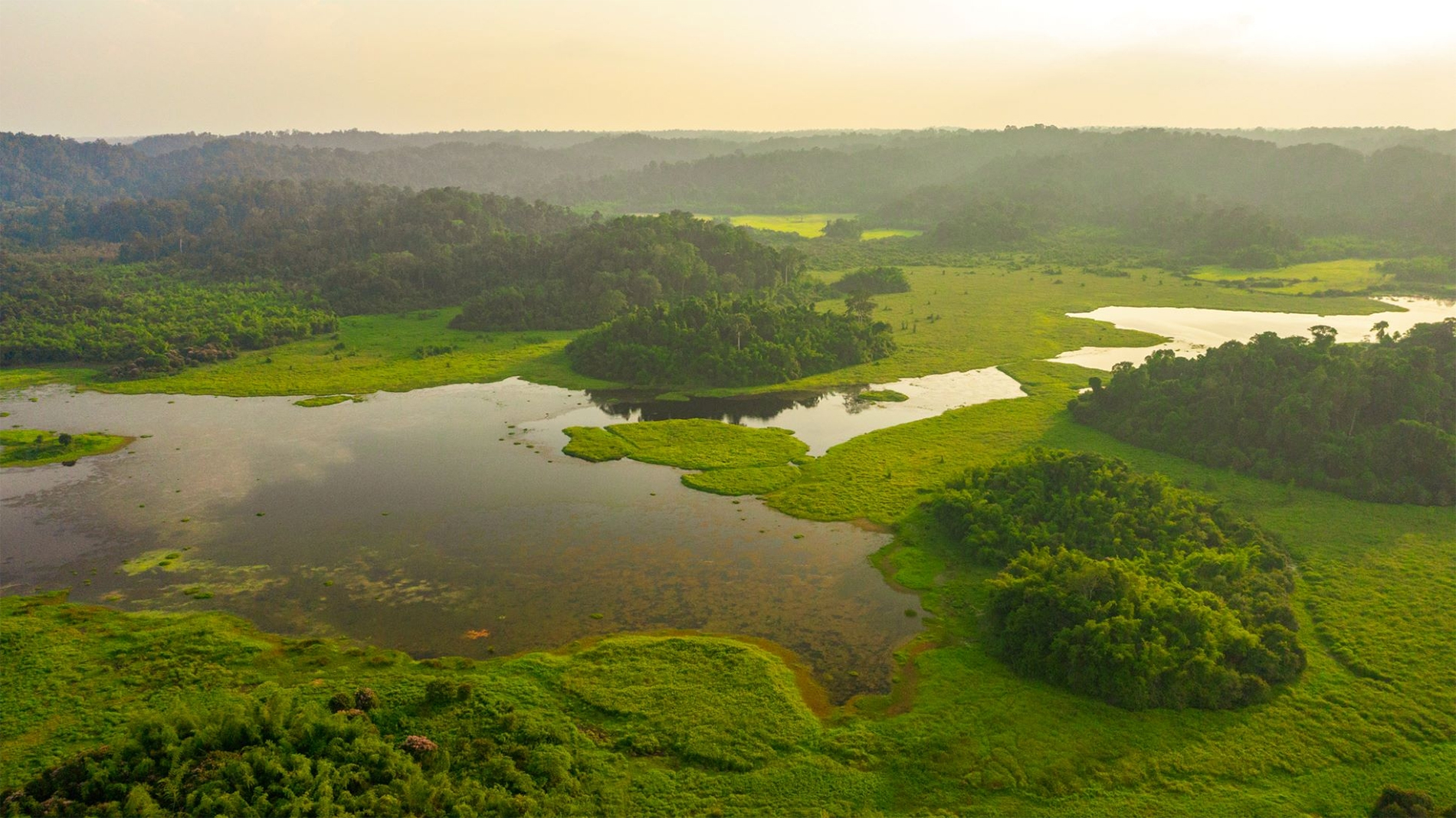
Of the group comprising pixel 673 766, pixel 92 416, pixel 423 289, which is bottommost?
pixel 673 766

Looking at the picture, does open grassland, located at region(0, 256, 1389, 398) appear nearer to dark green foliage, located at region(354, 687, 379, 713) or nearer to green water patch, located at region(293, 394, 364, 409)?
green water patch, located at region(293, 394, 364, 409)

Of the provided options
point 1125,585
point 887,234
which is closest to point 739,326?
point 1125,585

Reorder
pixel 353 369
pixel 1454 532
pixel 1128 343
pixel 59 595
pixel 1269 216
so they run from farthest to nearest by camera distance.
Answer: pixel 1269 216, pixel 1128 343, pixel 353 369, pixel 1454 532, pixel 59 595

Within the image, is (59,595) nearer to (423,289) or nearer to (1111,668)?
(1111,668)

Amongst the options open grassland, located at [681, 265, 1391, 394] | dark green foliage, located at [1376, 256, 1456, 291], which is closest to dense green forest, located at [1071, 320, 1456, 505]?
open grassland, located at [681, 265, 1391, 394]

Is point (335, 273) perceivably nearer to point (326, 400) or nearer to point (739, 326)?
point (326, 400)

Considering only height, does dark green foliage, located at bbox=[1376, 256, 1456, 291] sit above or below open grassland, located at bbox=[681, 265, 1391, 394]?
above

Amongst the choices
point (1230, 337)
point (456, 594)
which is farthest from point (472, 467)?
point (1230, 337)
